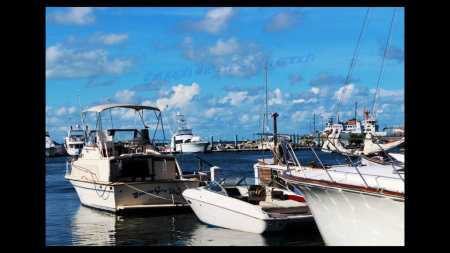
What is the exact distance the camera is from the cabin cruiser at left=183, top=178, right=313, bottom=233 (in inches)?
605

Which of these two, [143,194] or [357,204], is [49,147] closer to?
[143,194]

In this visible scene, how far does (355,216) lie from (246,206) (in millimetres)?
4801

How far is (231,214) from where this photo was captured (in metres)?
16.4

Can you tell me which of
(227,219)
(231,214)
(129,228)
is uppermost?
(231,214)

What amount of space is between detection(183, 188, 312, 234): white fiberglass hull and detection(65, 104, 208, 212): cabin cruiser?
6.89 ft

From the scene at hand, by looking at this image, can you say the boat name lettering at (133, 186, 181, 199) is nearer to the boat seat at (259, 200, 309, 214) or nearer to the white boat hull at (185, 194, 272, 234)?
the white boat hull at (185, 194, 272, 234)

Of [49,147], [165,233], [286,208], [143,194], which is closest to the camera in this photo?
[286,208]

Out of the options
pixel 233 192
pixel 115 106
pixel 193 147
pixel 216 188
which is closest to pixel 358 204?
pixel 216 188

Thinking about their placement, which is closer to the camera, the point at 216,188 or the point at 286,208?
the point at 286,208

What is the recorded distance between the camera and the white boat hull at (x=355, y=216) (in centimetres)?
1092

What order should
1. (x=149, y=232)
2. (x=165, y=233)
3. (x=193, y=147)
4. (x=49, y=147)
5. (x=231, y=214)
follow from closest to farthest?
1. (x=231, y=214)
2. (x=165, y=233)
3. (x=149, y=232)
4. (x=193, y=147)
5. (x=49, y=147)
